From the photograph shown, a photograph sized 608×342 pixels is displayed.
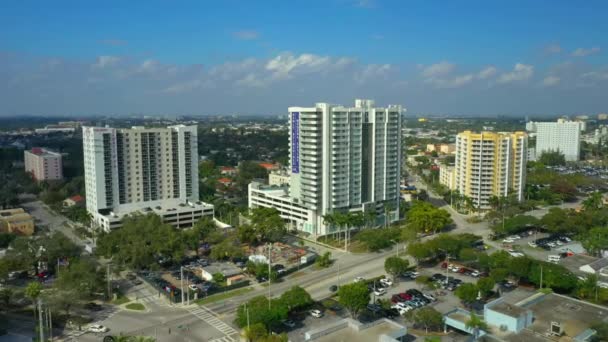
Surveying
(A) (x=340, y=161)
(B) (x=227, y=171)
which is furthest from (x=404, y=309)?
(B) (x=227, y=171)

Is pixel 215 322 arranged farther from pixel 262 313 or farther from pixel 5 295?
pixel 5 295

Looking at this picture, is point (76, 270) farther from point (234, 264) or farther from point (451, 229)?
point (451, 229)

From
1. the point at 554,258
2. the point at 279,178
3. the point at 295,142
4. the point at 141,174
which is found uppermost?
the point at 295,142

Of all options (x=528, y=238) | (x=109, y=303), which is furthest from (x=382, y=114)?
(x=109, y=303)

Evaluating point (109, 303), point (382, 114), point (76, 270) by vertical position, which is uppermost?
point (382, 114)

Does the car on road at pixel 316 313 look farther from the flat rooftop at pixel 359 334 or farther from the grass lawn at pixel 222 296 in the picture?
the flat rooftop at pixel 359 334
